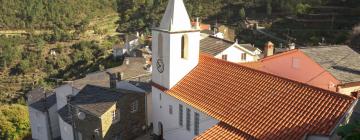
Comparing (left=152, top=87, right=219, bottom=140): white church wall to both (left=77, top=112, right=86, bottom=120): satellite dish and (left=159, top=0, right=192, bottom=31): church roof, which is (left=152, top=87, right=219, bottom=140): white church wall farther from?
(left=77, top=112, right=86, bottom=120): satellite dish

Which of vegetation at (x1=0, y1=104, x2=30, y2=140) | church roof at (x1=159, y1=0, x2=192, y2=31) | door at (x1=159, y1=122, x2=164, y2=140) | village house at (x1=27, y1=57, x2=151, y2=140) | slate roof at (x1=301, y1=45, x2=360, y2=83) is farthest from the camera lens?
vegetation at (x1=0, y1=104, x2=30, y2=140)

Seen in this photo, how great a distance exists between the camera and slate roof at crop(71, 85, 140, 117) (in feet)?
79.7

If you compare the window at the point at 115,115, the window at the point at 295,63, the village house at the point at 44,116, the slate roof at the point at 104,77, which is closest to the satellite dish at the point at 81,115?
the window at the point at 115,115

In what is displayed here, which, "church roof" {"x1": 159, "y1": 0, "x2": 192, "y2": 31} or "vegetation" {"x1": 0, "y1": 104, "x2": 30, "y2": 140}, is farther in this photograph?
"vegetation" {"x1": 0, "y1": 104, "x2": 30, "y2": 140}

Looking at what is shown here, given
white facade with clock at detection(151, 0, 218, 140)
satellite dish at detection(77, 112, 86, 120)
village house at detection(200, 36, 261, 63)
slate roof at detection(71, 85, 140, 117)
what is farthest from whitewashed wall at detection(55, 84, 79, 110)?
village house at detection(200, 36, 261, 63)

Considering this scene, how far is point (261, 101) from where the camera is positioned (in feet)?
61.5

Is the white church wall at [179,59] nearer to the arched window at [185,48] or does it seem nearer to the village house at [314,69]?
the arched window at [185,48]

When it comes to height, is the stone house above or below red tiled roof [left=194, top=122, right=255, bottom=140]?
below

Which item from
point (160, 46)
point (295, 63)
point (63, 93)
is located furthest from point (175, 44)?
point (63, 93)

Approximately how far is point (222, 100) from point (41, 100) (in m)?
23.7

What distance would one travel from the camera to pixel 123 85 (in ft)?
95.8

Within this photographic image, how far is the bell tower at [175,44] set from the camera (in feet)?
75.6

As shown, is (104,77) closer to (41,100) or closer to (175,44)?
(41,100)

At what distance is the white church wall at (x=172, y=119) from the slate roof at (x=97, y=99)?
2382mm
